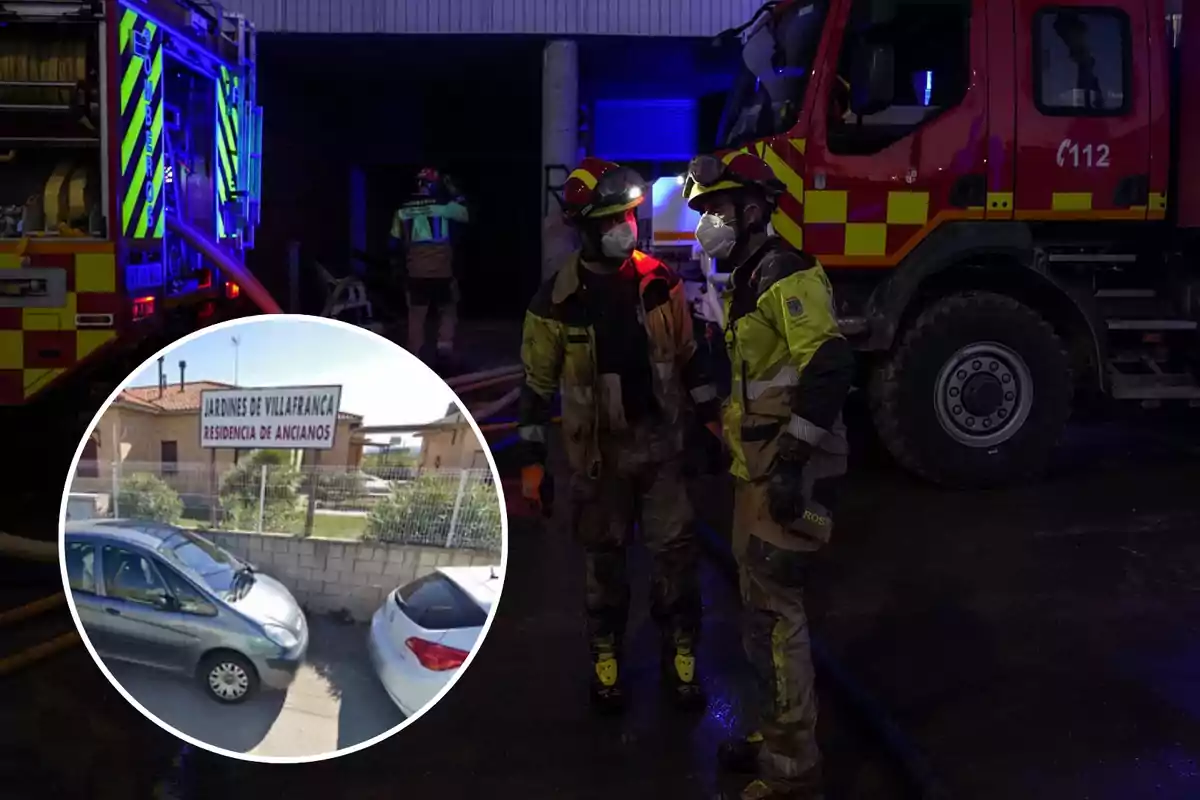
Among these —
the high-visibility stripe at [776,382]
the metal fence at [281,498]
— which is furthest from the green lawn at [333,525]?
the high-visibility stripe at [776,382]

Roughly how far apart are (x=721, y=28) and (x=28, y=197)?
7.40 meters

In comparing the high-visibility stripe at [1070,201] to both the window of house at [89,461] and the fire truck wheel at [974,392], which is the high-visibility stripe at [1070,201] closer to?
the fire truck wheel at [974,392]

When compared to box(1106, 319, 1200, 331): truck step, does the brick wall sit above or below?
below

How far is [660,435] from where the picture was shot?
11.3 ft

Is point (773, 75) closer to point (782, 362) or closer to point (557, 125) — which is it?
point (782, 362)

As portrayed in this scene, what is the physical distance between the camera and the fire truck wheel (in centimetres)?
602

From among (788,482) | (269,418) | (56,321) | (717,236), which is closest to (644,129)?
(56,321)

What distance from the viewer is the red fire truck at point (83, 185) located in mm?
5168

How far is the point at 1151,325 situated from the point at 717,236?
431 cm

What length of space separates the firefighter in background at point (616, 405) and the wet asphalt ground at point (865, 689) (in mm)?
320

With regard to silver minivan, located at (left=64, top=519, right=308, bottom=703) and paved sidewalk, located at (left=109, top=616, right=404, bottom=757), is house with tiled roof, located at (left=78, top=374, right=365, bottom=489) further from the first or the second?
paved sidewalk, located at (left=109, top=616, right=404, bottom=757)

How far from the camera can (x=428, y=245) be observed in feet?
32.3

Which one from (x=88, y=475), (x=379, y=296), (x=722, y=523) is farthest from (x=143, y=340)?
(x=379, y=296)

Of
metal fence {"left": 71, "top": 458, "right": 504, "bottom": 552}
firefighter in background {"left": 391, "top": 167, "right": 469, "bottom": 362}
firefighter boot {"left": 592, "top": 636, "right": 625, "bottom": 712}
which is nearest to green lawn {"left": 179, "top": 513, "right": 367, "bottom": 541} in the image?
metal fence {"left": 71, "top": 458, "right": 504, "bottom": 552}
